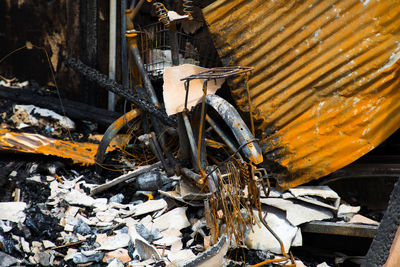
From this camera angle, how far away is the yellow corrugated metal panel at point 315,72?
376cm

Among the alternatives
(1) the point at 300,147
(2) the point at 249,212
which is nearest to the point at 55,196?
(2) the point at 249,212

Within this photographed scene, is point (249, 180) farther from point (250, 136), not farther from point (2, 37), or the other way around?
point (2, 37)

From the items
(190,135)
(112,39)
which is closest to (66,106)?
(112,39)

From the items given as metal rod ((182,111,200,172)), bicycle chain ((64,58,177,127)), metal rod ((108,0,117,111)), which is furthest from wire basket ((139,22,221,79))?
metal rod ((182,111,200,172))

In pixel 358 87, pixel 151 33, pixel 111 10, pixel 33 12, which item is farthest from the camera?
pixel 33 12

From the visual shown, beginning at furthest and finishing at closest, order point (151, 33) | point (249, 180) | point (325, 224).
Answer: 1. point (151, 33)
2. point (325, 224)
3. point (249, 180)

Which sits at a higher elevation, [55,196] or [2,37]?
[2,37]

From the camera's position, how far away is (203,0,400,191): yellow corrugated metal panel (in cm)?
376

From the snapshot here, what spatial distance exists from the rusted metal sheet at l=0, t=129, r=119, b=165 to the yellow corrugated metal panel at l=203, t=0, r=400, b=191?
1.82 m

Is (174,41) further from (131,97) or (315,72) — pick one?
(315,72)

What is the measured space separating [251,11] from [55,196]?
251cm

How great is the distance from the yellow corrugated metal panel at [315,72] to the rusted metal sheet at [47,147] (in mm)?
1820

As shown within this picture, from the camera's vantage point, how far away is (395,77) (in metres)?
3.75

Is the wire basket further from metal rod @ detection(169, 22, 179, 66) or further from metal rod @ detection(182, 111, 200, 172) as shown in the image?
metal rod @ detection(182, 111, 200, 172)
